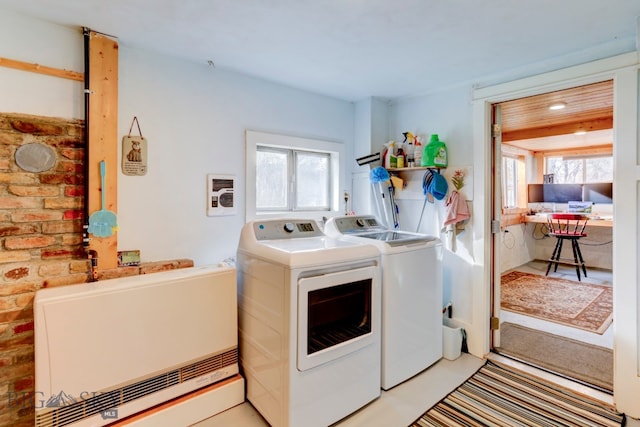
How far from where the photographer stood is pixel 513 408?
201cm

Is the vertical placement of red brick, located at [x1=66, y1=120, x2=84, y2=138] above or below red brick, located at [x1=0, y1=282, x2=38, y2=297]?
above

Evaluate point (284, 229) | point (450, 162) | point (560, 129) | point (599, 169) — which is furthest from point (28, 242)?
point (599, 169)

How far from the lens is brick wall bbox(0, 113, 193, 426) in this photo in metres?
1.72

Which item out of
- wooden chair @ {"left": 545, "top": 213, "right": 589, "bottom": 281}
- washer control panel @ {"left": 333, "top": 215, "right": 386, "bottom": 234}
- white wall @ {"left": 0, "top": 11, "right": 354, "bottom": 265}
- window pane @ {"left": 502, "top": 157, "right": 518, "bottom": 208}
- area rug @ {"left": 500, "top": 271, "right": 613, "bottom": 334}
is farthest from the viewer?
window pane @ {"left": 502, "top": 157, "right": 518, "bottom": 208}

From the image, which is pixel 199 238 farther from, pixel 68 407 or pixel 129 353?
pixel 68 407

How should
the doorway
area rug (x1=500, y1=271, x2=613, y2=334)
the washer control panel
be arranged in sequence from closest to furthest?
1. the washer control panel
2. the doorway
3. area rug (x1=500, y1=271, x2=613, y2=334)

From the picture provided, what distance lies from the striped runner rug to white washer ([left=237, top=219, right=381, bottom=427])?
0.47 m

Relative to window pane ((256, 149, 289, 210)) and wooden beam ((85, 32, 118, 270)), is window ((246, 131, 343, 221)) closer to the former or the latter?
window pane ((256, 149, 289, 210))

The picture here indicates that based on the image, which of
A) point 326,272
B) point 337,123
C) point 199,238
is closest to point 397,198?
point 337,123

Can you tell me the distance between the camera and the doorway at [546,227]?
2742mm

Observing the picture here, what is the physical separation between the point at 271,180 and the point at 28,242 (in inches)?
68.0

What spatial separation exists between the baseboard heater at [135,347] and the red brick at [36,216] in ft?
1.48

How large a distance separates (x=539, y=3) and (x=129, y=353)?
9.29ft

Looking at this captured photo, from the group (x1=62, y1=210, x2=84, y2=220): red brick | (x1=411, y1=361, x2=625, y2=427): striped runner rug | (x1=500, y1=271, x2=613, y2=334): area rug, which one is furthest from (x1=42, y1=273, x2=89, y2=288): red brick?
(x1=500, y1=271, x2=613, y2=334): area rug
